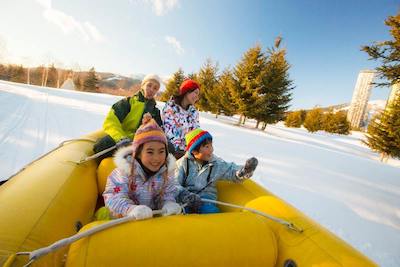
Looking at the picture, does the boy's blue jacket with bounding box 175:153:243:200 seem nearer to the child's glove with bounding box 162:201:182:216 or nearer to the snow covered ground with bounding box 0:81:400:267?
the child's glove with bounding box 162:201:182:216

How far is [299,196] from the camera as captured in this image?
462 centimetres

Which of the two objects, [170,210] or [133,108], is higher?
[133,108]

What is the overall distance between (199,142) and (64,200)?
4.55 ft

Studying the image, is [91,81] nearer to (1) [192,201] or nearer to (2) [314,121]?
(2) [314,121]

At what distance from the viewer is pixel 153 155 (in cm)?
185

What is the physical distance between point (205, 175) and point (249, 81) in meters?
16.3

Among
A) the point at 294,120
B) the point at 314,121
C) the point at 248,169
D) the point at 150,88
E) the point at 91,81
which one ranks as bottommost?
the point at 248,169

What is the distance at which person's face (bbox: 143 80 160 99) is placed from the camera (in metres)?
3.57

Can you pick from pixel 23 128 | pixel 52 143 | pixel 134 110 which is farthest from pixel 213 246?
pixel 23 128

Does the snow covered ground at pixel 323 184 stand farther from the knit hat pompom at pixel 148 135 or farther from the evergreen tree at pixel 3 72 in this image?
the evergreen tree at pixel 3 72

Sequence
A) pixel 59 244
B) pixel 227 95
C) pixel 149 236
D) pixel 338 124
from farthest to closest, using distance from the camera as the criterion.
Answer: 1. pixel 338 124
2. pixel 227 95
3. pixel 149 236
4. pixel 59 244

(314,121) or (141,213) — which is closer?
(141,213)

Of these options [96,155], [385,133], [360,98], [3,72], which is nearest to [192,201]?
[96,155]

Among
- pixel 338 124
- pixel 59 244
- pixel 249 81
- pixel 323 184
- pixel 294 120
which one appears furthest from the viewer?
pixel 294 120
